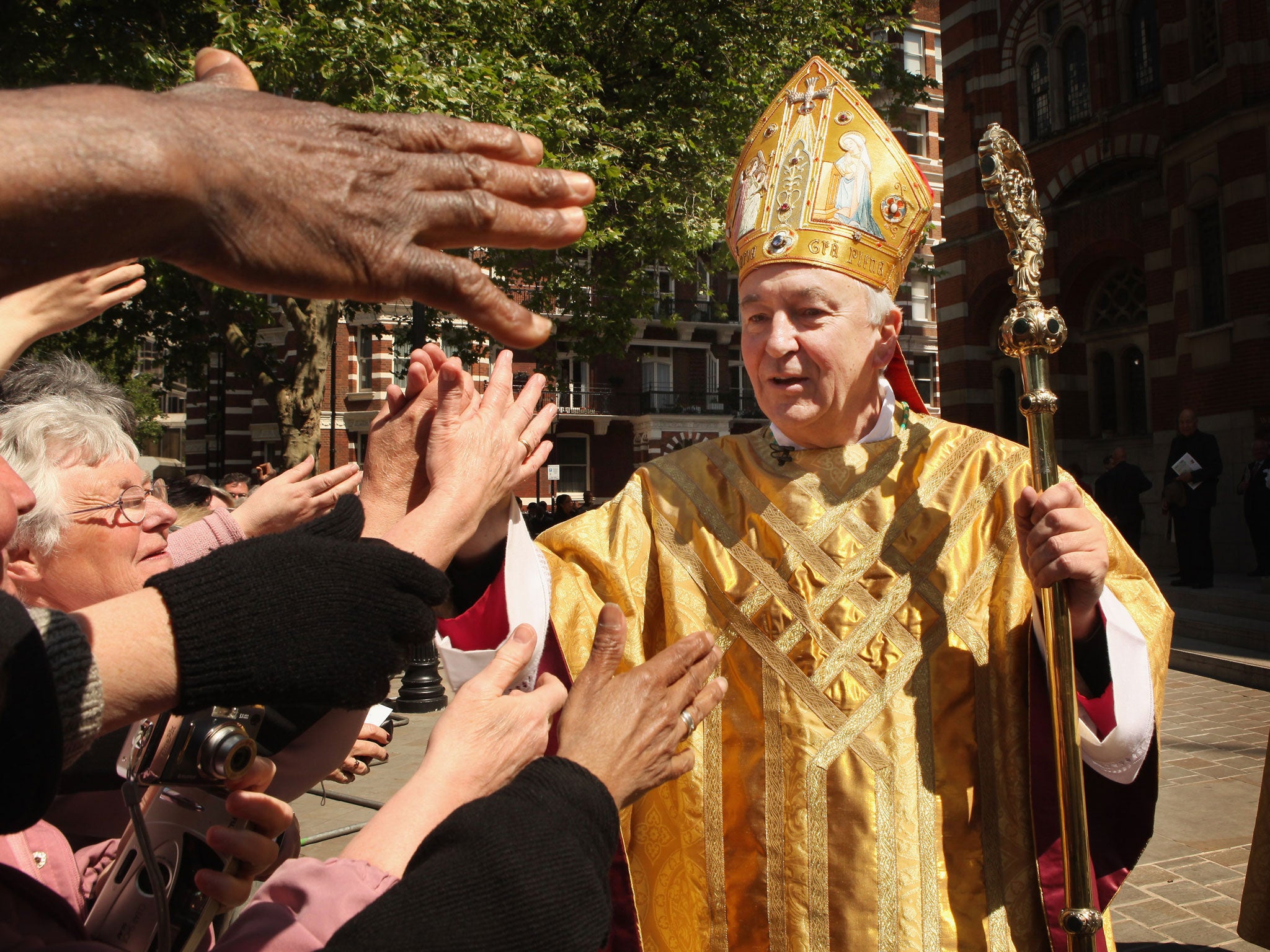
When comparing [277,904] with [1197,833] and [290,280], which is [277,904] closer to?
[290,280]

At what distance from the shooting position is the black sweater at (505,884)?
3.67ft

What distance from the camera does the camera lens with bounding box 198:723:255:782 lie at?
154cm

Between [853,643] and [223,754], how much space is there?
1501 mm

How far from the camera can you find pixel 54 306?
1.73 m

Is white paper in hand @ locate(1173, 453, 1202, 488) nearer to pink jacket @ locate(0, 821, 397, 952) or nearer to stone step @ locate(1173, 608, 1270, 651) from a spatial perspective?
stone step @ locate(1173, 608, 1270, 651)

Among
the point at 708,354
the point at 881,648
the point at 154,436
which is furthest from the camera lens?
the point at 154,436

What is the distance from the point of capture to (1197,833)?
5.29 metres

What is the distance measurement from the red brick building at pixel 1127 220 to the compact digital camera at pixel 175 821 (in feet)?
44.0

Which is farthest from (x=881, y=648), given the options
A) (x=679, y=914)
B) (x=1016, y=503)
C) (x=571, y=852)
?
(x=571, y=852)

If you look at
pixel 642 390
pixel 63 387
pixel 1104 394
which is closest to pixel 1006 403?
pixel 1104 394

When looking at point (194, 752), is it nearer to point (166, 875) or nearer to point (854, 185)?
point (166, 875)

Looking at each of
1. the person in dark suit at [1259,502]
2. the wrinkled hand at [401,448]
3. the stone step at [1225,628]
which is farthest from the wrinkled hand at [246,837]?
the person in dark suit at [1259,502]

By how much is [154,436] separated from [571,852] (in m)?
43.2

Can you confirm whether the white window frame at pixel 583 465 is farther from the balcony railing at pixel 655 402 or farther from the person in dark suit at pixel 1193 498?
the person in dark suit at pixel 1193 498
